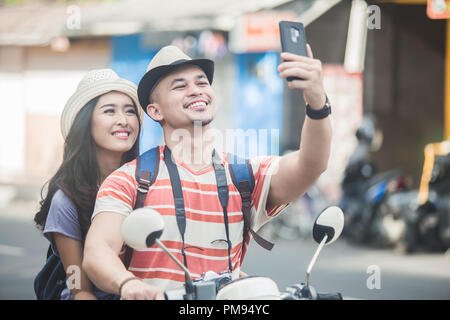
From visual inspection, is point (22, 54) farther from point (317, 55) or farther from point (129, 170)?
point (129, 170)

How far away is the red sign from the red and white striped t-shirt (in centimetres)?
373

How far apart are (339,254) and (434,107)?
16.9ft

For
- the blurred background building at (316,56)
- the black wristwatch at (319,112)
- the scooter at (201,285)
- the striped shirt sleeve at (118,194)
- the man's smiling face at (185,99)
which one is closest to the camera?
the scooter at (201,285)

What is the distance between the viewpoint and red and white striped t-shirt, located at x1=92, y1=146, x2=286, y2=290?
2.12m

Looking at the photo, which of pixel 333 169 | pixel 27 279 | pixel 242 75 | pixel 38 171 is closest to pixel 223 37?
pixel 242 75

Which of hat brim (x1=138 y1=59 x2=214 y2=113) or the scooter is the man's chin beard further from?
the scooter

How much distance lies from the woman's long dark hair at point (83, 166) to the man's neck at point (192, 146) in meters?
0.33

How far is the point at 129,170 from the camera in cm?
222

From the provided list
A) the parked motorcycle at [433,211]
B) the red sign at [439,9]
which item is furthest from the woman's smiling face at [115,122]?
the parked motorcycle at [433,211]

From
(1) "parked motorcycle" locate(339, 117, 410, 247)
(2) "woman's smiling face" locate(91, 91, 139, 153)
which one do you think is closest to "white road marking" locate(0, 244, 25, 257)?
(1) "parked motorcycle" locate(339, 117, 410, 247)

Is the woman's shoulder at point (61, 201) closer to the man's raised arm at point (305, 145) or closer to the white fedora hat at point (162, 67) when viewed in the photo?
the white fedora hat at point (162, 67)

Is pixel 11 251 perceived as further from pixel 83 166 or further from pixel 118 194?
pixel 118 194

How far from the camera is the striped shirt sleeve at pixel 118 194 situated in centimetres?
210

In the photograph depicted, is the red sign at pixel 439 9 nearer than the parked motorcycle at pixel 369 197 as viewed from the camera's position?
Yes
